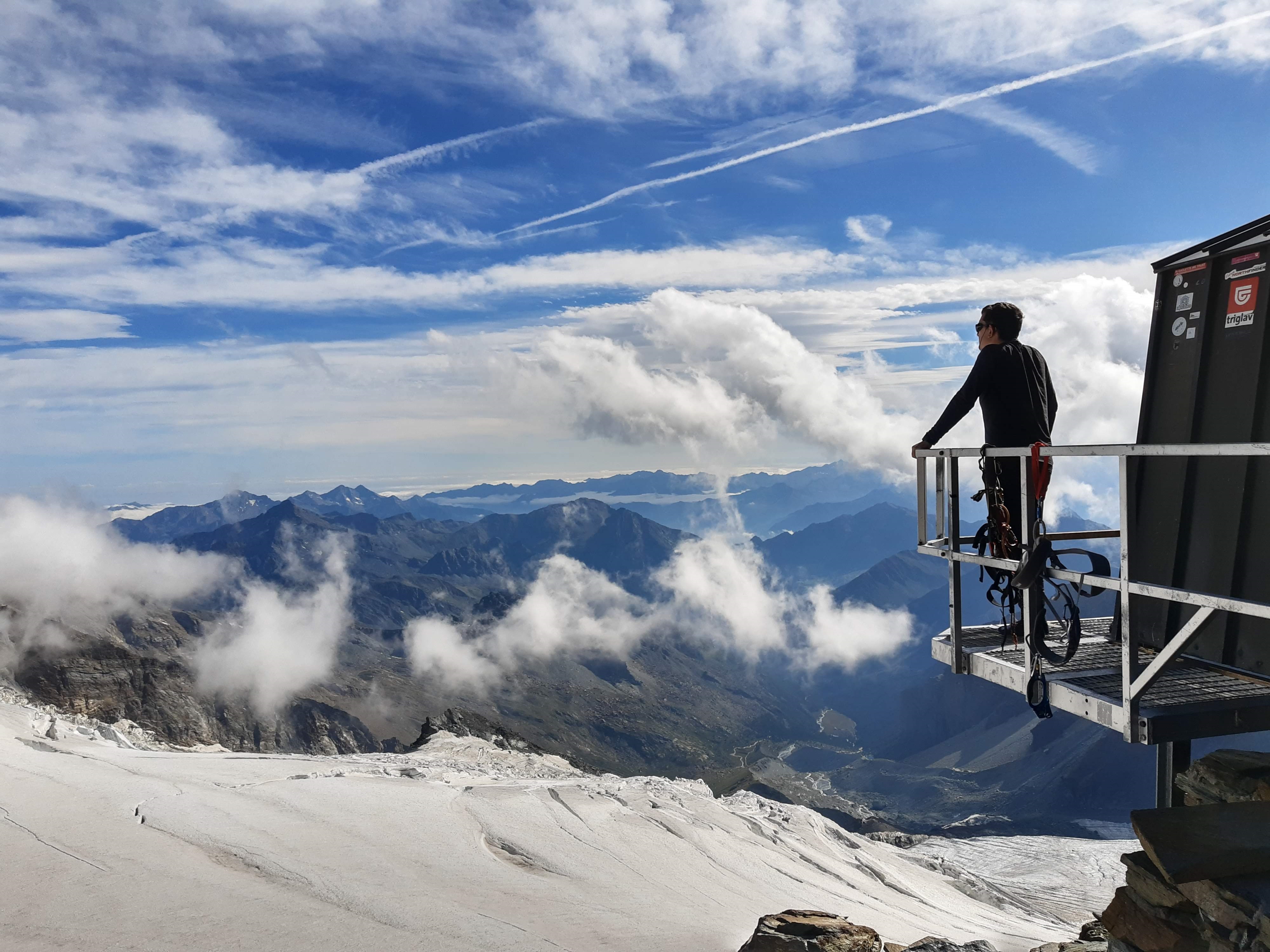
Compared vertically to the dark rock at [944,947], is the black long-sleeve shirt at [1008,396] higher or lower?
higher

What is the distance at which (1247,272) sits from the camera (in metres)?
9.59

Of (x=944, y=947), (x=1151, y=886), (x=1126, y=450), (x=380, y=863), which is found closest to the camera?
(x=1126, y=450)

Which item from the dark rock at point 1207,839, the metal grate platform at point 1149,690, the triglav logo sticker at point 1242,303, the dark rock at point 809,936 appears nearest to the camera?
the dark rock at point 1207,839

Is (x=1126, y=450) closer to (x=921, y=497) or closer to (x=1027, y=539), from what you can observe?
(x=1027, y=539)

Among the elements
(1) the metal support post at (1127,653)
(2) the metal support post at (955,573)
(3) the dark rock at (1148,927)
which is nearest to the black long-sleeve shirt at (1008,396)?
(2) the metal support post at (955,573)

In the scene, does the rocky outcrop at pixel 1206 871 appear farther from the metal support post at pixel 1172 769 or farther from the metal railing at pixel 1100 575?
the metal railing at pixel 1100 575

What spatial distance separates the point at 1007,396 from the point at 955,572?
2.28 meters

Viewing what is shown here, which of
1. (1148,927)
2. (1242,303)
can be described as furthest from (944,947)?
(1242,303)

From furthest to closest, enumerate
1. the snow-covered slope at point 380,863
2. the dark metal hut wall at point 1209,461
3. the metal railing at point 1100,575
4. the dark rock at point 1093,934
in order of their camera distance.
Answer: the dark rock at point 1093,934
the snow-covered slope at point 380,863
the dark metal hut wall at point 1209,461
the metal railing at point 1100,575

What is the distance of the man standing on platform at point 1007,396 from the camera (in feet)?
30.1

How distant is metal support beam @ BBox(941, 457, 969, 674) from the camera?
9211 mm

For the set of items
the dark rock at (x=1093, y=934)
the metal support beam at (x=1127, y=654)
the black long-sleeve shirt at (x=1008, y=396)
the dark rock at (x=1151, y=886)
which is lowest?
the dark rock at (x=1093, y=934)

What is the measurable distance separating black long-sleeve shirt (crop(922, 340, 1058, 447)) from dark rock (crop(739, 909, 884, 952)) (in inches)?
316

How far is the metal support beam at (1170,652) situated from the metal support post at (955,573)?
6.81 ft
